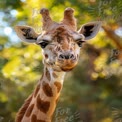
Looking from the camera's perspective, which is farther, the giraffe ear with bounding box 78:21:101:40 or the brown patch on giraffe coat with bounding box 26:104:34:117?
the giraffe ear with bounding box 78:21:101:40

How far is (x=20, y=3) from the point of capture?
39.1ft

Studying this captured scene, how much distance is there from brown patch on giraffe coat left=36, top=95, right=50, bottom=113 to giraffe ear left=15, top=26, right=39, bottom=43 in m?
0.61

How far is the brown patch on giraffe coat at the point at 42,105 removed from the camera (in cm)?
652

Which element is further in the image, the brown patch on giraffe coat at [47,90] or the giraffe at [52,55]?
the brown patch on giraffe coat at [47,90]

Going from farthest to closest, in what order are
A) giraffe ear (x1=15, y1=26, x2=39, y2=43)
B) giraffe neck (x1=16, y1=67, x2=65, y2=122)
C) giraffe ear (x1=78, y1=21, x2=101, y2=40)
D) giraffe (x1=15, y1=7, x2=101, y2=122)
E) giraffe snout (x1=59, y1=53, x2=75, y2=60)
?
giraffe ear (x1=78, y1=21, x2=101, y2=40) → giraffe ear (x1=15, y1=26, x2=39, y2=43) → giraffe neck (x1=16, y1=67, x2=65, y2=122) → giraffe (x1=15, y1=7, x2=101, y2=122) → giraffe snout (x1=59, y1=53, x2=75, y2=60)

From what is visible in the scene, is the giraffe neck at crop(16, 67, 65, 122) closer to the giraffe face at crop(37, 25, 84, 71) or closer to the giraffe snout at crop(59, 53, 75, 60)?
the giraffe face at crop(37, 25, 84, 71)

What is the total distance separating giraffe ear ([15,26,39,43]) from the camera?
6.68 m

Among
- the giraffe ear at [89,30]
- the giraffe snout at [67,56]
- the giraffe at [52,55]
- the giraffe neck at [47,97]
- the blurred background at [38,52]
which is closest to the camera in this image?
the giraffe snout at [67,56]

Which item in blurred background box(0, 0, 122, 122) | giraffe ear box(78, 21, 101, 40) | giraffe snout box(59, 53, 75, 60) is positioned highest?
giraffe ear box(78, 21, 101, 40)

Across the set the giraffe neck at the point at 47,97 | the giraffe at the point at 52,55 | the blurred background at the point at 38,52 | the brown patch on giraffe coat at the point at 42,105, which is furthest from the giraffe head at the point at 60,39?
the blurred background at the point at 38,52

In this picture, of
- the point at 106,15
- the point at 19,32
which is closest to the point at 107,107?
the point at 106,15

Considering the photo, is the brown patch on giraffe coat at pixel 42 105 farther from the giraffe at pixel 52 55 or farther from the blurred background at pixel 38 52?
the blurred background at pixel 38 52

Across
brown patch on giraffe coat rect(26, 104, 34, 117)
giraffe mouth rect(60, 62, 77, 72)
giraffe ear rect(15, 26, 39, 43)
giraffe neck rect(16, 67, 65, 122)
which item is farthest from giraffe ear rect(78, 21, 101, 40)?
brown patch on giraffe coat rect(26, 104, 34, 117)

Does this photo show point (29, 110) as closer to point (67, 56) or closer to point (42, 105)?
point (42, 105)
